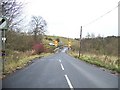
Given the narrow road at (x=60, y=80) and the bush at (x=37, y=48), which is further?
the bush at (x=37, y=48)

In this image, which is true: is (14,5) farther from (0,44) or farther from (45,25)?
(45,25)

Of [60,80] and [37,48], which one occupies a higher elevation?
[60,80]

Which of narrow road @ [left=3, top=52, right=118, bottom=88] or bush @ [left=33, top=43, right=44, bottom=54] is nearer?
narrow road @ [left=3, top=52, right=118, bottom=88]

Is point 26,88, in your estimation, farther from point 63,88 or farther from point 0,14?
point 0,14

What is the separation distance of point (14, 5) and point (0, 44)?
19.0 feet

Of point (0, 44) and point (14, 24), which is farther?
point (0, 44)

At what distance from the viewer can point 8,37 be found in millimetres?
30391

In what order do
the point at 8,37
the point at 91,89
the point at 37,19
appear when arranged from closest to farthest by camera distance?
A: the point at 91,89, the point at 8,37, the point at 37,19

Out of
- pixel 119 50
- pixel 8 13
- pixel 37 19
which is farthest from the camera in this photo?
pixel 37 19

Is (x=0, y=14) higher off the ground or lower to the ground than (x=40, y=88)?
higher

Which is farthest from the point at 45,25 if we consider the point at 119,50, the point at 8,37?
the point at 8,37

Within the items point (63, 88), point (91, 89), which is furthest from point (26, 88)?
point (91, 89)

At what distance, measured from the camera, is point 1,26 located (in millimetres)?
16453

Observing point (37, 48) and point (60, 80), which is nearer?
point (60, 80)
